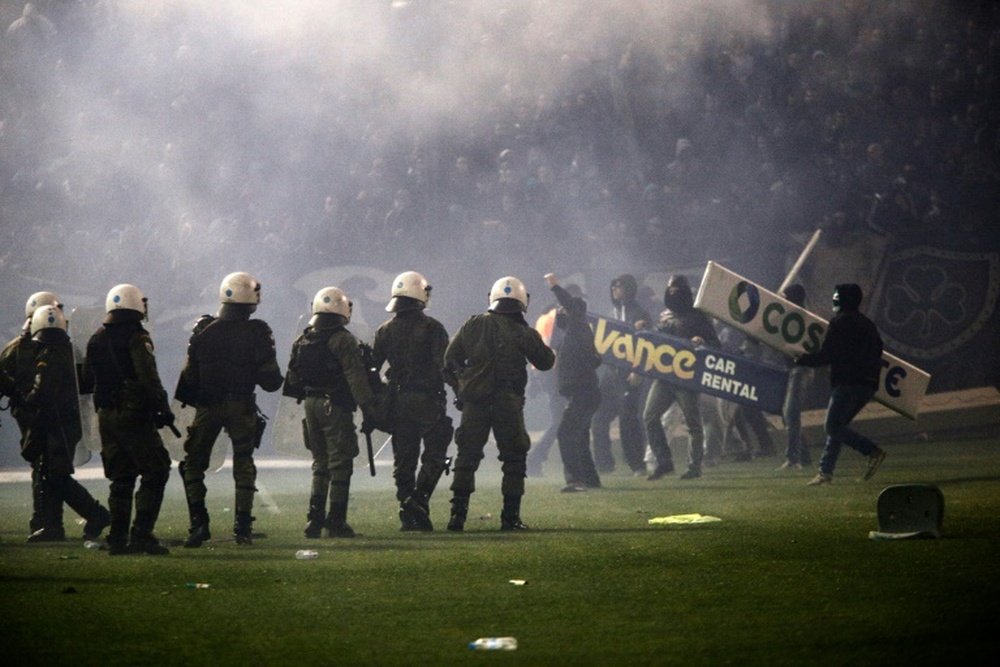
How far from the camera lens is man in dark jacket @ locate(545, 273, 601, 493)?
49.9 ft

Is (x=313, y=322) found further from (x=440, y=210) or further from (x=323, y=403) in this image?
(x=440, y=210)

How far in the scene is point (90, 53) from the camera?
24797 mm

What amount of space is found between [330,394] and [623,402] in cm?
716

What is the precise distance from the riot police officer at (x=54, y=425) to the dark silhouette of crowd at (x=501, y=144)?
11783mm

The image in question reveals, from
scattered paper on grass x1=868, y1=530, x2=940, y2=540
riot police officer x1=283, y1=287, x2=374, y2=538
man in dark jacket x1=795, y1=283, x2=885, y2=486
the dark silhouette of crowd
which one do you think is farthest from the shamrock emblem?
scattered paper on grass x1=868, y1=530, x2=940, y2=540

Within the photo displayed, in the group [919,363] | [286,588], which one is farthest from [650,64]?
[286,588]

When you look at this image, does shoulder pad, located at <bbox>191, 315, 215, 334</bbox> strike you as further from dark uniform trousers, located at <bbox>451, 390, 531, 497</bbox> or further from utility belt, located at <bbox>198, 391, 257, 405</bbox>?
dark uniform trousers, located at <bbox>451, 390, 531, 497</bbox>

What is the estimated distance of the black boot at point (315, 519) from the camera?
10.6m

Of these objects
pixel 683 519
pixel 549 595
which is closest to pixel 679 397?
pixel 683 519

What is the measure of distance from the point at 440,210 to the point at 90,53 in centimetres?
636

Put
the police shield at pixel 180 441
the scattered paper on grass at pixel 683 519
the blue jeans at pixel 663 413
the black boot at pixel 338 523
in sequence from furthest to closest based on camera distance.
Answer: the blue jeans at pixel 663 413 < the police shield at pixel 180 441 < the scattered paper on grass at pixel 683 519 < the black boot at pixel 338 523

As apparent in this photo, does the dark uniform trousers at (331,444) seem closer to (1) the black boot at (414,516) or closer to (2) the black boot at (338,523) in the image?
(2) the black boot at (338,523)

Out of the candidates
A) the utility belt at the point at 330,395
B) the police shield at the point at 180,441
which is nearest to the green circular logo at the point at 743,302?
the police shield at the point at 180,441

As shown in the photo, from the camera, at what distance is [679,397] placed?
16141mm
